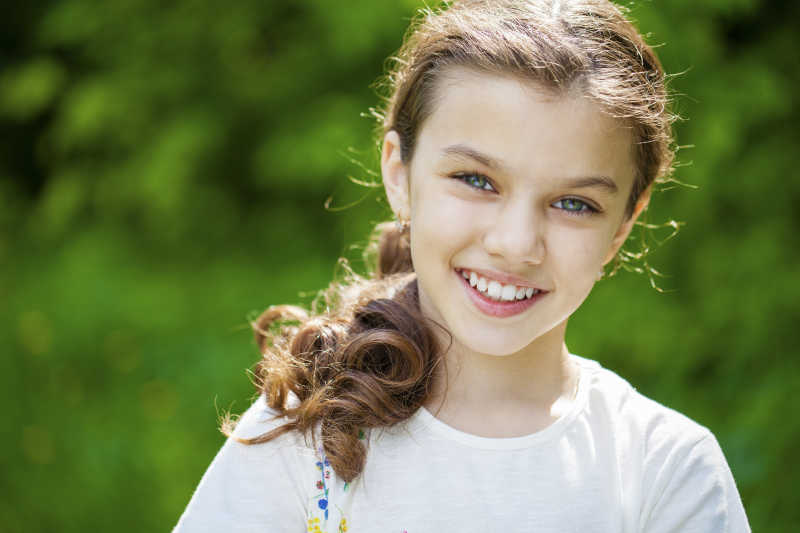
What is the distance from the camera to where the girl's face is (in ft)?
4.82

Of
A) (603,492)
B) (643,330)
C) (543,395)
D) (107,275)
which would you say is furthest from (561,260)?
(107,275)

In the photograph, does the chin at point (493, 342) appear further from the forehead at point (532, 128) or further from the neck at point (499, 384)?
the forehead at point (532, 128)

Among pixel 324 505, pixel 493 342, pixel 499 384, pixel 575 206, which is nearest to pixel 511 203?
pixel 575 206

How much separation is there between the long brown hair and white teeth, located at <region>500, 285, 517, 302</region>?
0.20 metres

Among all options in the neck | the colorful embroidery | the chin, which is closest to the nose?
the chin

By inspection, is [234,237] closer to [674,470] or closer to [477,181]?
[477,181]

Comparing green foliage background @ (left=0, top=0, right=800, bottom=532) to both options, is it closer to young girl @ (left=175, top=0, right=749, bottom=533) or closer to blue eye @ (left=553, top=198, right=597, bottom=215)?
young girl @ (left=175, top=0, right=749, bottom=533)

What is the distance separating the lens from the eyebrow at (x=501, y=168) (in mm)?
1480

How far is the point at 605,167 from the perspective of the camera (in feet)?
5.00

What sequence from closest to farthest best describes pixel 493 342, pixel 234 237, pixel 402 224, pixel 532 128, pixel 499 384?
pixel 532 128 → pixel 493 342 → pixel 499 384 → pixel 402 224 → pixel 234 237

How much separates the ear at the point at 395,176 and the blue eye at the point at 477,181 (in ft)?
0.62

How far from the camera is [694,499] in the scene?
158 centimetres

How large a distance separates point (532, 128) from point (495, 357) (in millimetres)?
450

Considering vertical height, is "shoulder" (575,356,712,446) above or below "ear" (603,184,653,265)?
below
